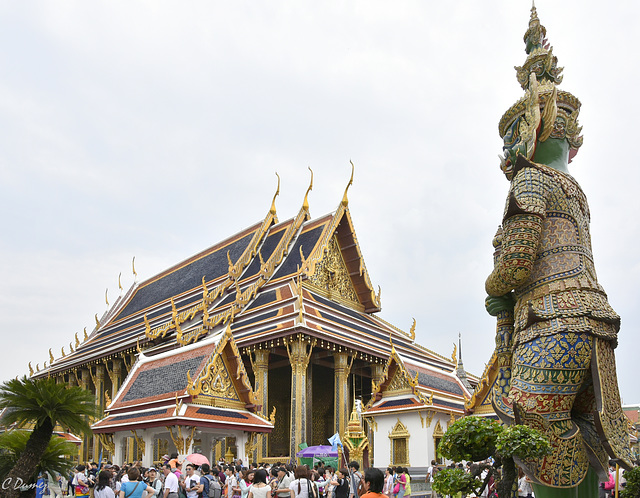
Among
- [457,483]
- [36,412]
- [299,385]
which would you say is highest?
[299,385]

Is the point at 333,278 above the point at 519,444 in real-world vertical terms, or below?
above

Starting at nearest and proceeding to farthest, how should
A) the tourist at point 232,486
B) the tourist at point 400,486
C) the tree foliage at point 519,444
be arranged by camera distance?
1. the tree foliage at point 519,444
2. the tourist at point 400,486
3. the tourist at point 232,486

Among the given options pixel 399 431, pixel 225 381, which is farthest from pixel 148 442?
pixel 399 431

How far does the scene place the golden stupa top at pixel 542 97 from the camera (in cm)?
477

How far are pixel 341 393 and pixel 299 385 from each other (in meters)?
1.82

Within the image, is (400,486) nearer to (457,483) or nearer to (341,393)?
(457,483)

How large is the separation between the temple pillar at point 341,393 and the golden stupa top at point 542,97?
1548 cm

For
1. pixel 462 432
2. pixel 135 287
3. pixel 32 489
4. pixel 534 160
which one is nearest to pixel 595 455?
pixel 462 432

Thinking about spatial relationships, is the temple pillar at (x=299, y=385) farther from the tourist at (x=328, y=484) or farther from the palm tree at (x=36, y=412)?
the palm tree at (x=36, y=412)

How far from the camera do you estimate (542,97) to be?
15.9ft

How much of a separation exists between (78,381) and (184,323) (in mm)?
10109

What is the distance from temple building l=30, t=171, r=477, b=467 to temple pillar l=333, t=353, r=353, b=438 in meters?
0.05

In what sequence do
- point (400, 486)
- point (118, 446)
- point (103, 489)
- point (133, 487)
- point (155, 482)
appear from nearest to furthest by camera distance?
1. point (133, 487)
2. point (103, 489)
3. point (155, 482)
4. point (400, 486)
5. point (118, 446)

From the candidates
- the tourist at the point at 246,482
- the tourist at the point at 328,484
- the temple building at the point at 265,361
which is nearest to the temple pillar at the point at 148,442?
the temple building at the point at 265,361
